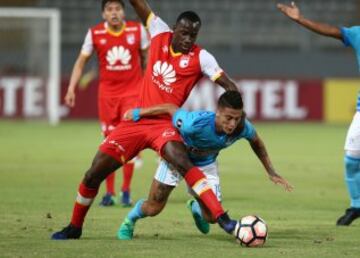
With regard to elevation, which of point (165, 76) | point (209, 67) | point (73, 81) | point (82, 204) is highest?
point (209, 67)

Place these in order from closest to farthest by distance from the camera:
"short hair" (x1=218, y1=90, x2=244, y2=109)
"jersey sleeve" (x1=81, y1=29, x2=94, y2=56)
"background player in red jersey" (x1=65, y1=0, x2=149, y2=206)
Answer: "short hair" (x1=218, y1=90, x2=244, y2=109)
"jersey sleeve" (x1=81, y1=29, x2=94, y2=56)
"background player in red jersey" (x1=65, y1=0, x2=149, y2=206)

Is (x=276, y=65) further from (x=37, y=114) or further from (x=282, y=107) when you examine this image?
(x=37, y=114)

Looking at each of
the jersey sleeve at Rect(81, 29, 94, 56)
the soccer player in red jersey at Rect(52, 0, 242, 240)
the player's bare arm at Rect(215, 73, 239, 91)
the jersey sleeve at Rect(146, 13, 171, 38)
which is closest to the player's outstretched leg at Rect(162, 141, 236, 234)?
the soccer player in red jersey at Rect(52, 0, 242, 240)

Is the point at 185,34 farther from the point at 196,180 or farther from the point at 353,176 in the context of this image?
the point at 353,176

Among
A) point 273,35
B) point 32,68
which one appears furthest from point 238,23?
point 32,68

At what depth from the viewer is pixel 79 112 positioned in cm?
3206

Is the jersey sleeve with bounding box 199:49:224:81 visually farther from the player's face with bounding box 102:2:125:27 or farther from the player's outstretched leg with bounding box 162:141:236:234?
the player's face with bounding box 102:2:125:27

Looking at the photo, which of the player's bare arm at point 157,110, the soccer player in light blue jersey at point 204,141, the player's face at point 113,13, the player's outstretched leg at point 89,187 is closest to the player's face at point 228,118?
the soccer player in light blue jersey at point 204,141

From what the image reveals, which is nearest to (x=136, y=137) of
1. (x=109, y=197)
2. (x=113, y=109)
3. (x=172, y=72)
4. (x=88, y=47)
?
(x=172, y=72)

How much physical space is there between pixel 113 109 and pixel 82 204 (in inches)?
171

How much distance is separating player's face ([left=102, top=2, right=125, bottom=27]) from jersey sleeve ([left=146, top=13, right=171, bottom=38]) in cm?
309

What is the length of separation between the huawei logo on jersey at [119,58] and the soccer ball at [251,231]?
17.5 feet

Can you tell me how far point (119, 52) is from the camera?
14.0 meters

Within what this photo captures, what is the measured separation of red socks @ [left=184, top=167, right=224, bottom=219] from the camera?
9.23 metres
